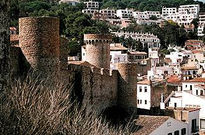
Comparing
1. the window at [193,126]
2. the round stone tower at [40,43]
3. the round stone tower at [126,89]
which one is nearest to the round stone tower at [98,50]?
the round stone tower at [126,89]

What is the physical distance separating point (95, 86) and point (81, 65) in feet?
5.22

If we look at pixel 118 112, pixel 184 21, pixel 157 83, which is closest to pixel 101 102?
pixel 118 112

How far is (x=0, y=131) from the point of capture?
8828 mm

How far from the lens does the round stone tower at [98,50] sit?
1230 inches

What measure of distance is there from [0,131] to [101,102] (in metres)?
15.1

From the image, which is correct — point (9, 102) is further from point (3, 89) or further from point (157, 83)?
point (157, 83)

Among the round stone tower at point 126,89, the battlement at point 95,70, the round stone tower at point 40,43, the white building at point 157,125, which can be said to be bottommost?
the white building at point 157,125

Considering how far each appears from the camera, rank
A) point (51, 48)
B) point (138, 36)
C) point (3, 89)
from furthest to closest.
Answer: point (138, 36)
point (51, 48)
point (3, 89)

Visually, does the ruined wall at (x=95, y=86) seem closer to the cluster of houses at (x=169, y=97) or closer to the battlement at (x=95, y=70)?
the battlement at (x=95, y=70)

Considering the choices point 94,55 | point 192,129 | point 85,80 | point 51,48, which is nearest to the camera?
point 51,48

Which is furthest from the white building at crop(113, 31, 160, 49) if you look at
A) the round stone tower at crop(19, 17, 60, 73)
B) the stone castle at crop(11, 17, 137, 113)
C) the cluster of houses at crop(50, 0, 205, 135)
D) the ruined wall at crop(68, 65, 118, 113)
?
the round stone tower at crop(19, 17, 60, 73)

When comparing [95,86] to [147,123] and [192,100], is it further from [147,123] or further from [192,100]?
[192,100]

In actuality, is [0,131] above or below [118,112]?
above

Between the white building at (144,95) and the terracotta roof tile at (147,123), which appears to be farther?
the white building at (144,95)
